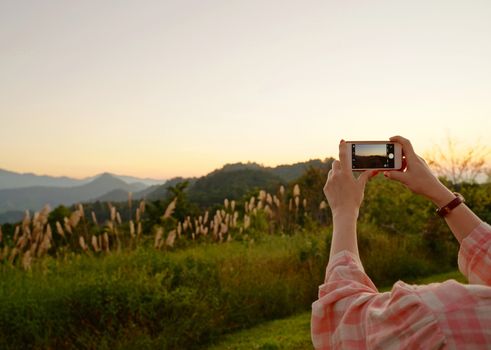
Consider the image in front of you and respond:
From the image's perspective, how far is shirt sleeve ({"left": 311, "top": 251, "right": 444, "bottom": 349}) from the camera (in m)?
0.98

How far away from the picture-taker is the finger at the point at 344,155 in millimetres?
1367

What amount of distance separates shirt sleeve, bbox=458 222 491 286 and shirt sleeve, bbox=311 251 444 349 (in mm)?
347

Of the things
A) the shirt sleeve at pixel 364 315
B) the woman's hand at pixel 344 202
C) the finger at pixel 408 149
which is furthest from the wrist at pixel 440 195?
the shirt sleeve at pixel 364 315

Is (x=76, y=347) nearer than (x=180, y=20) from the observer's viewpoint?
Yes

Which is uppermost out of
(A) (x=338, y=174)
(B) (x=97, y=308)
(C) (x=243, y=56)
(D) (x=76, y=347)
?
(C) (x=243, y=56)

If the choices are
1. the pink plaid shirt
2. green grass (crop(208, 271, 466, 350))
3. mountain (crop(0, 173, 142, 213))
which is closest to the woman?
the pink plaid shirt

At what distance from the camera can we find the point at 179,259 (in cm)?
659

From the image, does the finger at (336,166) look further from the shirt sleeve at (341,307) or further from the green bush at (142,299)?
the green bush at (142,299)

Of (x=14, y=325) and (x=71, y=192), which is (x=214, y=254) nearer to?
(x=14, y=325)

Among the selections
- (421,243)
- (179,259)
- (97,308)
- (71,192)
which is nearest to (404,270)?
(421,243)

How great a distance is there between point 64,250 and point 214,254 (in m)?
2.73

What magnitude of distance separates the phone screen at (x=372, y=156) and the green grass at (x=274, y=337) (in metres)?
3.92

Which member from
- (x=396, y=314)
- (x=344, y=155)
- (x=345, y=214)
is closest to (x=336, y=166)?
(x=344, y=155)

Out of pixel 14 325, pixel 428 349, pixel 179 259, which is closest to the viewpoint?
pixel 428 349
